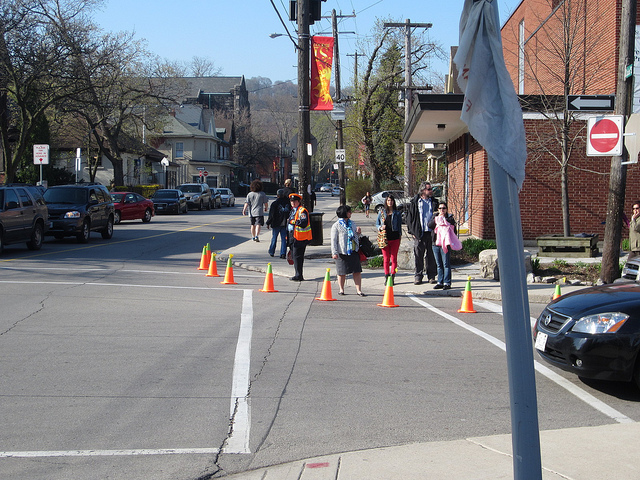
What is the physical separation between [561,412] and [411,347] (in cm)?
266

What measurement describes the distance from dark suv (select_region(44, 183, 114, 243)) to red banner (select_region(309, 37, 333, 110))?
8.08 meters

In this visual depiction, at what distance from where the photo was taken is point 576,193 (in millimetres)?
19000

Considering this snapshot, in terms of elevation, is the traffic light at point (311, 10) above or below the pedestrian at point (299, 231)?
above

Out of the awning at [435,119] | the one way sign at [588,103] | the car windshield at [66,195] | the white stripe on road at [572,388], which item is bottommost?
the white stripe on road at [572,388]

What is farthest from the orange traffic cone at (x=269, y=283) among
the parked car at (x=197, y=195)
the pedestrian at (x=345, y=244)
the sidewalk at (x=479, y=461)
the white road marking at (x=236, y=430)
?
the parked car at (x=197, y=195)

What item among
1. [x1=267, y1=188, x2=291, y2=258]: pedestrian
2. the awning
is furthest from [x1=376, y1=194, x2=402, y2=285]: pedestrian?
[x1=267, y1=188, x2=291, y2=258]: pedestrian

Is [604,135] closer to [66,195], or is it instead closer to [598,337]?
[598,337]

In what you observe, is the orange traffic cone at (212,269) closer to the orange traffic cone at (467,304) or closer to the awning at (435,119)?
the orange traffic cone at (467,304)

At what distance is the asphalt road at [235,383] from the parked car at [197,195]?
34038 millimetres

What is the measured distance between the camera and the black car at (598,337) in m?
6.11

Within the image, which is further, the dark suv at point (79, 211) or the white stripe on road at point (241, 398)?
the dark suv at point (79, 211)

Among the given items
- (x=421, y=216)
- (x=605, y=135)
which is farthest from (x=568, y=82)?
(x=421, y=216)

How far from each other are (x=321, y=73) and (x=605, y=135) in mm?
10570

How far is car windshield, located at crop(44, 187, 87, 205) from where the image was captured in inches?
856
